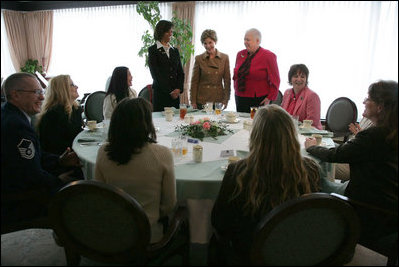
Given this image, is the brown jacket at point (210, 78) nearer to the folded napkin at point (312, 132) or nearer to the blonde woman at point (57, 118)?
the folded napkin at point (312, 132)

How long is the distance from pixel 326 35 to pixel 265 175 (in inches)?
187

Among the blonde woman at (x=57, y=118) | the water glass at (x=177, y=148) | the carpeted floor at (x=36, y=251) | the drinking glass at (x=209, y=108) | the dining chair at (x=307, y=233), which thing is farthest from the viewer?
the drinking glass at (x=209, y=108)

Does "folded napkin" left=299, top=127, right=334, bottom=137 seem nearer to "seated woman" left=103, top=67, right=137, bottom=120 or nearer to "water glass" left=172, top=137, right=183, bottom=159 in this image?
"water glass" left=172, top=137, right=183, bottom=159

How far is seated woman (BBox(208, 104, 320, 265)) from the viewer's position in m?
1.24

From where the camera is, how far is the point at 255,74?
362cm

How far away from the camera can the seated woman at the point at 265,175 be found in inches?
48.9

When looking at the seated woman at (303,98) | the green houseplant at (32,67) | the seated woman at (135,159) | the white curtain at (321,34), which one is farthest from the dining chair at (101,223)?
the green houseplant at (32,67)

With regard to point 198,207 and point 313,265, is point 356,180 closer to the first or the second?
point 313,265

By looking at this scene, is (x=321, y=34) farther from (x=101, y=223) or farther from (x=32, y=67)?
(x=32, y=67)

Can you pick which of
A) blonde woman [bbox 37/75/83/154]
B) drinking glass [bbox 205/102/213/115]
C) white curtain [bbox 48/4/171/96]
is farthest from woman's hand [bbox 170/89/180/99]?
white curtain [bbox 48/4/171/96]

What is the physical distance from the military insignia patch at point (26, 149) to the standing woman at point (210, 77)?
2.42 meters

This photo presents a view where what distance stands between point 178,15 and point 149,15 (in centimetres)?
84

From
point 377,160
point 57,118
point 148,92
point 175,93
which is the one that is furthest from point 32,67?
point 377,160

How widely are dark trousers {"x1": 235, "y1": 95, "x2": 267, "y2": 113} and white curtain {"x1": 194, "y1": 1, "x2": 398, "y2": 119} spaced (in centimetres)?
157
